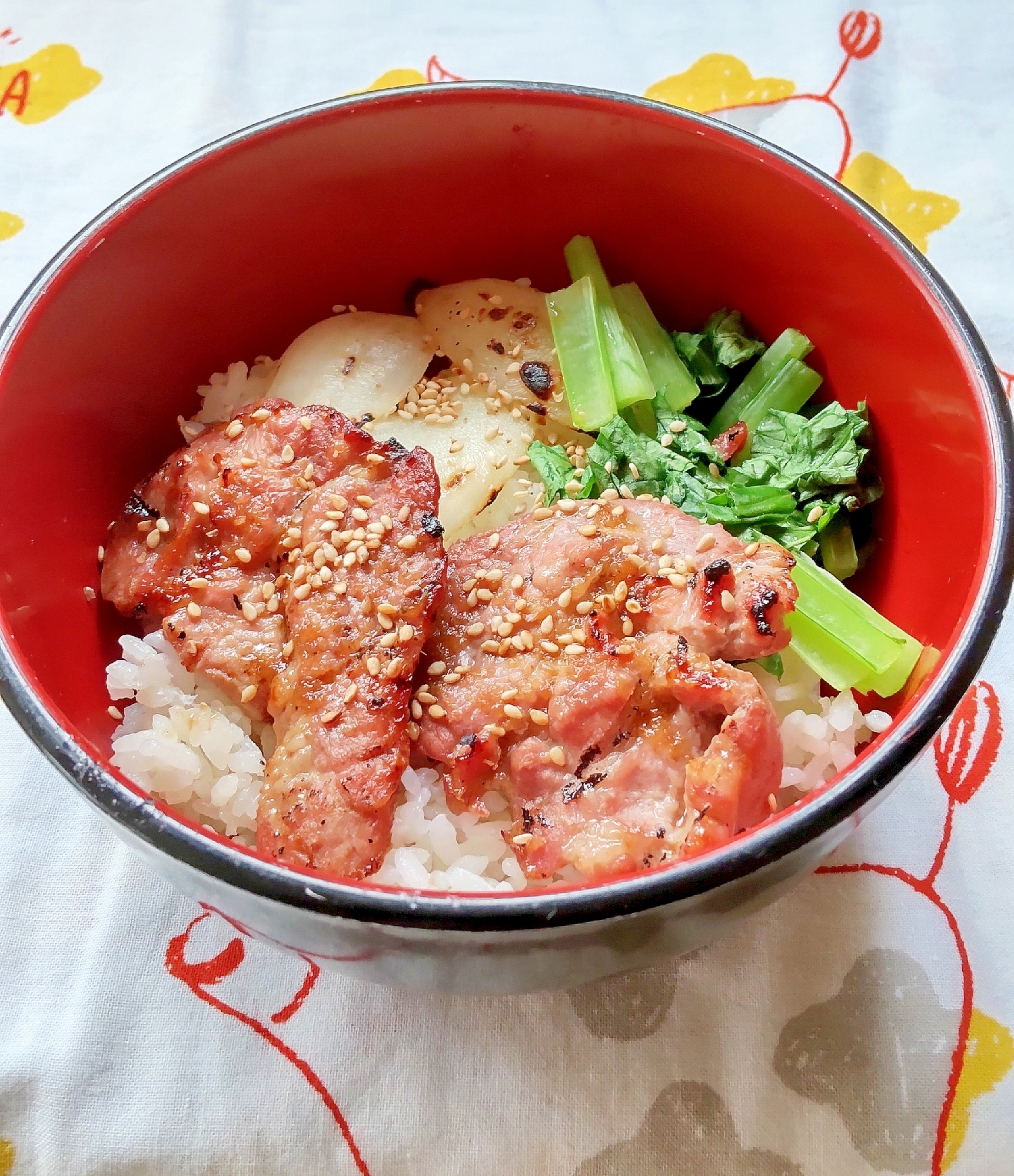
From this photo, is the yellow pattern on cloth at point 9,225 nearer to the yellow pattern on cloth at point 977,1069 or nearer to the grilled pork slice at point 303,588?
the grilled pork slice at point 303,588

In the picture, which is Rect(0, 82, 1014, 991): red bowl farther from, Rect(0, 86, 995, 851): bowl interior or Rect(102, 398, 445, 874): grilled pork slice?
Rect(102, 398, 445, 874): grilled pork slice

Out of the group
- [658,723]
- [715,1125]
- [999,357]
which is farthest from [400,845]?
[999,357]

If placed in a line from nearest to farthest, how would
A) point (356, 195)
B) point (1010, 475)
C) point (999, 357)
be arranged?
point (1010, 475) < point (356, 195) < point (999, 357)

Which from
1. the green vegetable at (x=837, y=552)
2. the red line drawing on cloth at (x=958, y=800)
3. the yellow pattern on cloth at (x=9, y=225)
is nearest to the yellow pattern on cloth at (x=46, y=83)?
the yellow pattern on cloth at (x=9, y=225)

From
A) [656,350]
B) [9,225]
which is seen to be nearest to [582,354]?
[656,350]

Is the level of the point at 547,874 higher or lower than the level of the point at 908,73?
lower

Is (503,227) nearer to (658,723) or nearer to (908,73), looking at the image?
(658,723)

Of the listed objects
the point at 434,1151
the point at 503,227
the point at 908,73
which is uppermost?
the point at 908,73
